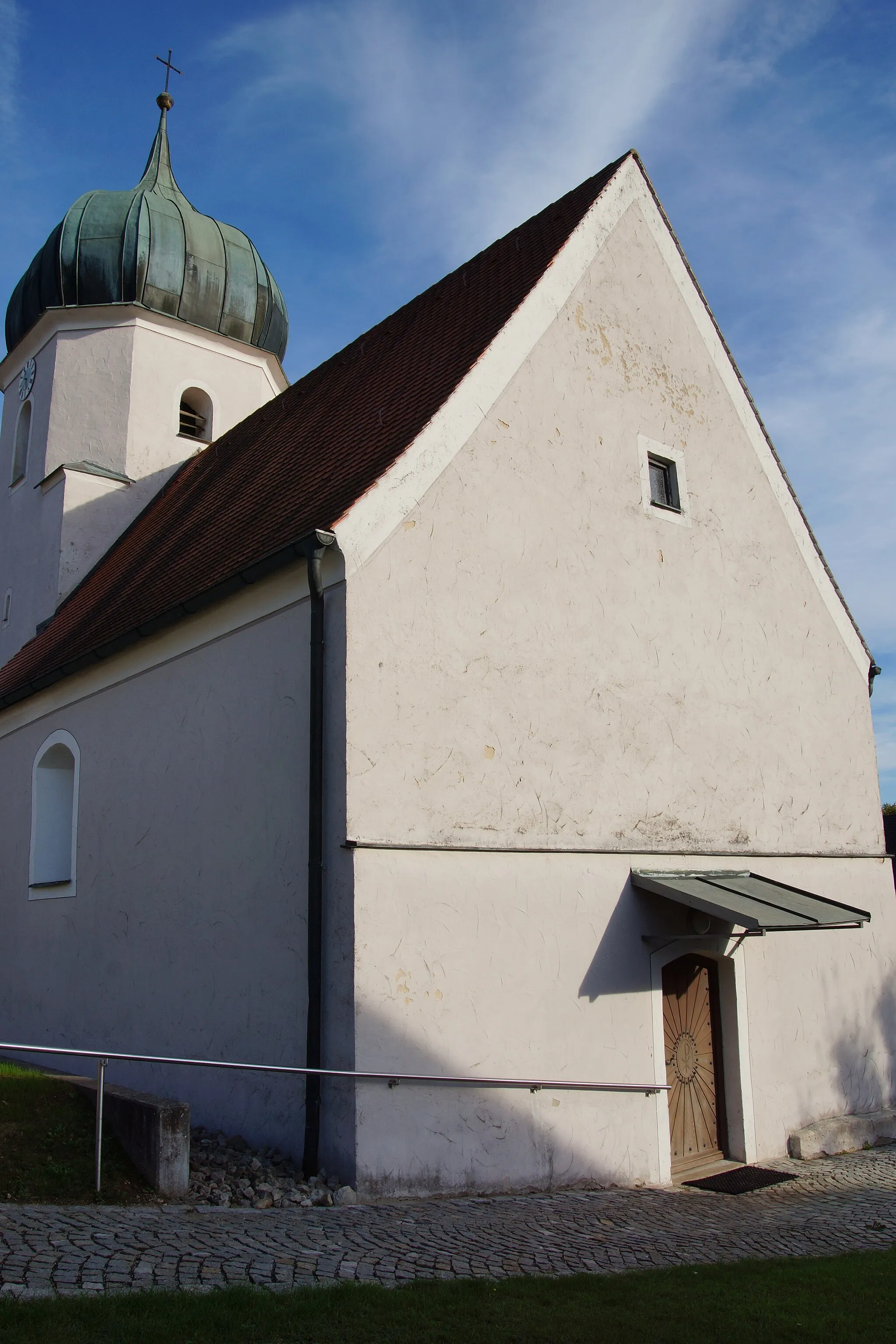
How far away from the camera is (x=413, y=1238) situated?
5.59 metres

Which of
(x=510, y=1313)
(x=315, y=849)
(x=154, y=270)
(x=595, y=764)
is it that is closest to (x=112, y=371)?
(x=154, y=270)

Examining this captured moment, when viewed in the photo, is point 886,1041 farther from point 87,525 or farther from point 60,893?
point 87,525

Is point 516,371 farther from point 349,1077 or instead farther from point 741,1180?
point 741,1180

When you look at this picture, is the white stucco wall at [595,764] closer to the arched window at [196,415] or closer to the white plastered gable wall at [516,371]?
the white plastered gable wall at [516,371]

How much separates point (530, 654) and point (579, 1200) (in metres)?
3.68

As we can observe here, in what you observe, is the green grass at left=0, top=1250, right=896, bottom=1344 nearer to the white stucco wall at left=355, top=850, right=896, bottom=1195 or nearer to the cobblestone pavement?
the cobblestone pavement

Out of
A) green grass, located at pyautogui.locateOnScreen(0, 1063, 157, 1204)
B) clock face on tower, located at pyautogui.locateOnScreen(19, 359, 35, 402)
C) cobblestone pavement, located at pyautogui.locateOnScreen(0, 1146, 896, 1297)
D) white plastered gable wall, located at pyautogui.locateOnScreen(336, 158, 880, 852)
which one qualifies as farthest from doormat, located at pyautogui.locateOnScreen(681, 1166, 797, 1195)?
clock face on tower, located at pyautogui.locateOnScreen(19, 359, 35, 402)

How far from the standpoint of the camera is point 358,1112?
6500 millimetres

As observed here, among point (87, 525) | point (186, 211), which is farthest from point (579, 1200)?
point (186, 211)

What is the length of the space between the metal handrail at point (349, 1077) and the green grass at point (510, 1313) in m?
1.53

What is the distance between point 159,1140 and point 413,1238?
1549 mm

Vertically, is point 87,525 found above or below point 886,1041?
above

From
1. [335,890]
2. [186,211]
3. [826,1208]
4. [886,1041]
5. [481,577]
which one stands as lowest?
[826,1208]

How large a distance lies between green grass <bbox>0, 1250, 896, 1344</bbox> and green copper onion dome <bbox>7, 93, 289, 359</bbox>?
1374cm
